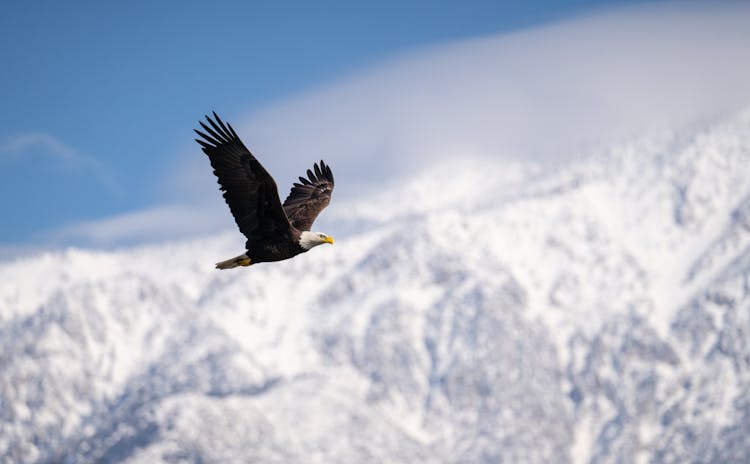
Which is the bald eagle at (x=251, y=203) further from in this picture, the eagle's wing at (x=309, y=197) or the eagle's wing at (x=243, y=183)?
the eagle's wing at (x=309, y=197)

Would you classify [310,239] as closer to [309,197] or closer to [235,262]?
[235,262]

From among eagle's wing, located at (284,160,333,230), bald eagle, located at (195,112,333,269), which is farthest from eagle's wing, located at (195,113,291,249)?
eagle's wing, located at (284,160,333,230)

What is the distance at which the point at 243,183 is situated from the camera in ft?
126

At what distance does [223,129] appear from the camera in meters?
37.8

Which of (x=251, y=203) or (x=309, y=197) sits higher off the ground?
(x=309, y=197)

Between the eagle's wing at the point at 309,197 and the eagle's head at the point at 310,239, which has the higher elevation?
the eagle's wing at the point at 309,197

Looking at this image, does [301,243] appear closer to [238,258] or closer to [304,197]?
[238,258]

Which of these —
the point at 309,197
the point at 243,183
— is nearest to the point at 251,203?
the point at 243,183

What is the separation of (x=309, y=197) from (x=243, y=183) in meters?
9.16

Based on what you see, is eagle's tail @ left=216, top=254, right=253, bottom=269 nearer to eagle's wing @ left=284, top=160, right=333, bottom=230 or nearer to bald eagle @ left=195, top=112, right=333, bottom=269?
bald eagle @ left=195, top=112, right=333, bottom=269

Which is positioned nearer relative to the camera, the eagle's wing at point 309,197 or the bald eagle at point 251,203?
the bald eagle at point 251,203

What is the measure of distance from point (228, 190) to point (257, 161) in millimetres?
1457

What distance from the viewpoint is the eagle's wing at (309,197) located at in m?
45.5

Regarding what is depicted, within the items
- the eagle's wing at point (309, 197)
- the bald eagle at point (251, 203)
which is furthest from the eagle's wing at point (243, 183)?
the eagle's wing at point (309, 197)
